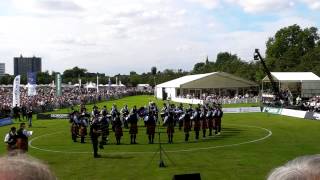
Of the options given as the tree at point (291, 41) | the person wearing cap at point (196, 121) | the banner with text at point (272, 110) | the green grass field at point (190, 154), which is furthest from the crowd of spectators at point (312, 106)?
the tree at point (291, 41)

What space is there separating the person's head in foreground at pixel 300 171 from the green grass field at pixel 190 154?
1005 cm

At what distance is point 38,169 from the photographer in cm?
193

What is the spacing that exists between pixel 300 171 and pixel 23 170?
1.24 m

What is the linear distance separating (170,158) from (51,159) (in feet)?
18.6

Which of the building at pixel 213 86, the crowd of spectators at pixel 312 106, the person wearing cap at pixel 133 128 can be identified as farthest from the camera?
the building at pixel 213 86

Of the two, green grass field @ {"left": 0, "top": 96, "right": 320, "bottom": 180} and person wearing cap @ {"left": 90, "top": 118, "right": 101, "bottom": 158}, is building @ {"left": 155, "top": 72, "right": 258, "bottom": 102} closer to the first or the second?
green grass field @ {"left": 0, "top": 96, "right": 320, "bottom": 180}

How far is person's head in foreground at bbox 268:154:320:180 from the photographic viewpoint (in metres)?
2.19

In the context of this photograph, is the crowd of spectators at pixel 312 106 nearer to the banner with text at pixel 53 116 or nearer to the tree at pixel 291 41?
the banner with text at pixel 53 116

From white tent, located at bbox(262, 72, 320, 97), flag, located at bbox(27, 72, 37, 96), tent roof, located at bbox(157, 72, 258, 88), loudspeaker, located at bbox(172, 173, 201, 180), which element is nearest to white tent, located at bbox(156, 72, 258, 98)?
tent roof, located at bbox(157, 72, 258, 88)

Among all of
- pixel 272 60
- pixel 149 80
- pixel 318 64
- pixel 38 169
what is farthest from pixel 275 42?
pixel 38 169

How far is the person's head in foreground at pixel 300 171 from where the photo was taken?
2.19 metres

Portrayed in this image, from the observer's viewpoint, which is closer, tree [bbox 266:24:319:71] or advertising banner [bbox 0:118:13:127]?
advertising banner [bbox 0:118:13:127]

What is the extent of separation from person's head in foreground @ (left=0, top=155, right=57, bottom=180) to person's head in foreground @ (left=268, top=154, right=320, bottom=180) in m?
1.02

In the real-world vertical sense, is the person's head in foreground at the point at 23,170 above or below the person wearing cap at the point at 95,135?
above
